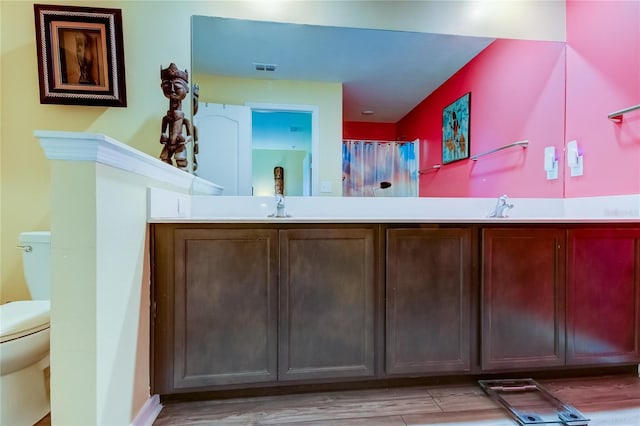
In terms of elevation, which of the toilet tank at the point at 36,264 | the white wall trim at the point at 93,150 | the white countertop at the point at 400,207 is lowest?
the toilet tank at the point at 36,264

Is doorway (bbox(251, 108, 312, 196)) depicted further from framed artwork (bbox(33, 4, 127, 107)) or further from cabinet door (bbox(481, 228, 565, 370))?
cabinet door (bbox(481, 228, 565, 370))

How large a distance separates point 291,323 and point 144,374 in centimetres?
61

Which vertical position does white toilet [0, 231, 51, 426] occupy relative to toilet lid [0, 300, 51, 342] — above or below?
below

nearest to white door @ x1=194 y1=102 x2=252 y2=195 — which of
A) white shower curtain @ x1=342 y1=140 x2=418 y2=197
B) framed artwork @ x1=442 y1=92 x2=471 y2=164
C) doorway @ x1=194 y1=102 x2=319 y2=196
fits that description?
doorway @ x1=194 y1=102 x2=319 y2=196

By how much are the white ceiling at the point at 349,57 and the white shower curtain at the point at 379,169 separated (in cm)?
18

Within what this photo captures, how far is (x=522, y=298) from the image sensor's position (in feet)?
A: 4.93

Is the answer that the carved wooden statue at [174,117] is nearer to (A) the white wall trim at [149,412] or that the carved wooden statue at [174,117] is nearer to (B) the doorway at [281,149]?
(B) the doorway at [281,149]

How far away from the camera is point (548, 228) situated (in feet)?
4.99

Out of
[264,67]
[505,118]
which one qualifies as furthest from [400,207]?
[264,67]

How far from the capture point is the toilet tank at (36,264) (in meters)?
1.51

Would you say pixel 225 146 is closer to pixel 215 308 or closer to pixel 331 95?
pixel 331 95

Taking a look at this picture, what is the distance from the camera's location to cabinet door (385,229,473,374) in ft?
4.72

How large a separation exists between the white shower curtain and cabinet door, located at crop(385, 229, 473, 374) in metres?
0.58

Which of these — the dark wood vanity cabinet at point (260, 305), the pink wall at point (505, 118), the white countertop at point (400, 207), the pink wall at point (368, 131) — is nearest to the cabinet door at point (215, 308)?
the dark wood vanity cabinet at point (260, 305)
